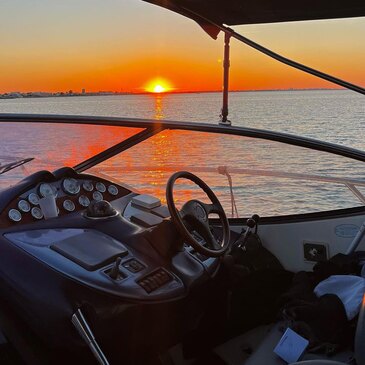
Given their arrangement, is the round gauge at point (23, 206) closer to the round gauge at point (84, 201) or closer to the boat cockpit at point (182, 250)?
the boat cockpit at point (182, 250)

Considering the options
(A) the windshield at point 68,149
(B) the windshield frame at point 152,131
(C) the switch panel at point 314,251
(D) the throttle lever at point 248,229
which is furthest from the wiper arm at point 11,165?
(C) the switch panel at point 314,251

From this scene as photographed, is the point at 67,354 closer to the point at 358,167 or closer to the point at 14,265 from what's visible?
the point at 14,265

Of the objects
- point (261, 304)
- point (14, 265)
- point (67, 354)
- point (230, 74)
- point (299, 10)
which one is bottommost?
point (261, 304)

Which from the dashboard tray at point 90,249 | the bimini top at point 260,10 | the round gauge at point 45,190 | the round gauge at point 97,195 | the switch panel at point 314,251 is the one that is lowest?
the switch panel at point 314,251

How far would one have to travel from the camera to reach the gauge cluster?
57.9 inches

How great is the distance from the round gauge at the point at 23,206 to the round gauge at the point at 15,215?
2 cm

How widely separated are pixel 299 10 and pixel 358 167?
0.88 metres

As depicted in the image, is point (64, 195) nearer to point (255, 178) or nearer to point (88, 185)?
point (88, 185)

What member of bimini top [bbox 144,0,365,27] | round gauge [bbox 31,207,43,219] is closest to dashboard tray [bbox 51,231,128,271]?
round gauge [bbox 31,207,43,219]

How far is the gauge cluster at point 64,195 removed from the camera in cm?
147

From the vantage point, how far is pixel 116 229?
152 centimetres

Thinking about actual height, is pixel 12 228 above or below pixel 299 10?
below

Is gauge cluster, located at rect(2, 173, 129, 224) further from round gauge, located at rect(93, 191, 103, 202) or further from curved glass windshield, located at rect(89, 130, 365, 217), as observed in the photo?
curved glass windshield, located at rect(89, 130, 365, 217)

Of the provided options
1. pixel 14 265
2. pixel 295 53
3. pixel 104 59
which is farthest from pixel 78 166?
pixel 104 59
